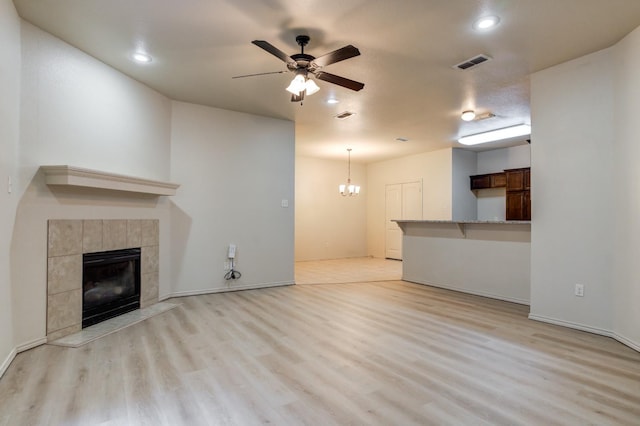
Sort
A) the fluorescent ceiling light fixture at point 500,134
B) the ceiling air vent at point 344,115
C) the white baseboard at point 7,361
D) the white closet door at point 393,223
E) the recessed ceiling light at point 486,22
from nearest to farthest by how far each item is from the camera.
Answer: the white baseboard at point 7,361 → the recessed ceiling light at point 486,22 → the ceiling air vent at point 344,115 → the fluorescent ceiling light fixture at point 500,134 → the white closet door at point 393,223

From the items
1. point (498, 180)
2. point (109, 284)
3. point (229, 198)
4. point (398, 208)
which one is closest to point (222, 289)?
point (229, 198)

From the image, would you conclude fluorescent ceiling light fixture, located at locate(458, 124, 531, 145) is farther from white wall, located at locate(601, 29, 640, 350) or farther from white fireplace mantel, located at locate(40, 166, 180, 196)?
white fireplace mantel, located at locate(40, 166, 180, 196)

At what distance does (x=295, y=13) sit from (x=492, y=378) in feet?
10.1

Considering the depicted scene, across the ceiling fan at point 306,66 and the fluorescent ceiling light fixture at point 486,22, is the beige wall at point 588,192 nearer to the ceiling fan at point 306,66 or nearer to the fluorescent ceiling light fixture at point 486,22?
the fluorescent ceiling light fixture at point 486,22

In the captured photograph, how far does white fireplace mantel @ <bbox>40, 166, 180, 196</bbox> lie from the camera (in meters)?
2.93

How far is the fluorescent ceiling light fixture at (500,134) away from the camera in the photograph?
18.5ft

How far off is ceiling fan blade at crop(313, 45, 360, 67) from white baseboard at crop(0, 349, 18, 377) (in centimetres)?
329

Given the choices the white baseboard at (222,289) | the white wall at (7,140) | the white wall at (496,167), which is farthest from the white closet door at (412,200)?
the white wall at (7,140)

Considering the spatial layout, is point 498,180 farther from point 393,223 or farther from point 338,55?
point 338,55

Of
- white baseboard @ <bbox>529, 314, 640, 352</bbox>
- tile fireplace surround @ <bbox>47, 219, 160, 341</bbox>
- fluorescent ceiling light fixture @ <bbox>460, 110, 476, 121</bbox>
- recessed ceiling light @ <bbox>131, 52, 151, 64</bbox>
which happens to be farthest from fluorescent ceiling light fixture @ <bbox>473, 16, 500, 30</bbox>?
tile fireplace surround @ <bbox>47, 219, 160, 341</bbox>

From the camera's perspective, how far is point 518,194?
705 centimetres

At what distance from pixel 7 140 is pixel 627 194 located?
5122 millimetres

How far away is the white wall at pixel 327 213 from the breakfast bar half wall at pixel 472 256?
3282 mm

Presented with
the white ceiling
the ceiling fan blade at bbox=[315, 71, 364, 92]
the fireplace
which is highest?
the white ceiling
